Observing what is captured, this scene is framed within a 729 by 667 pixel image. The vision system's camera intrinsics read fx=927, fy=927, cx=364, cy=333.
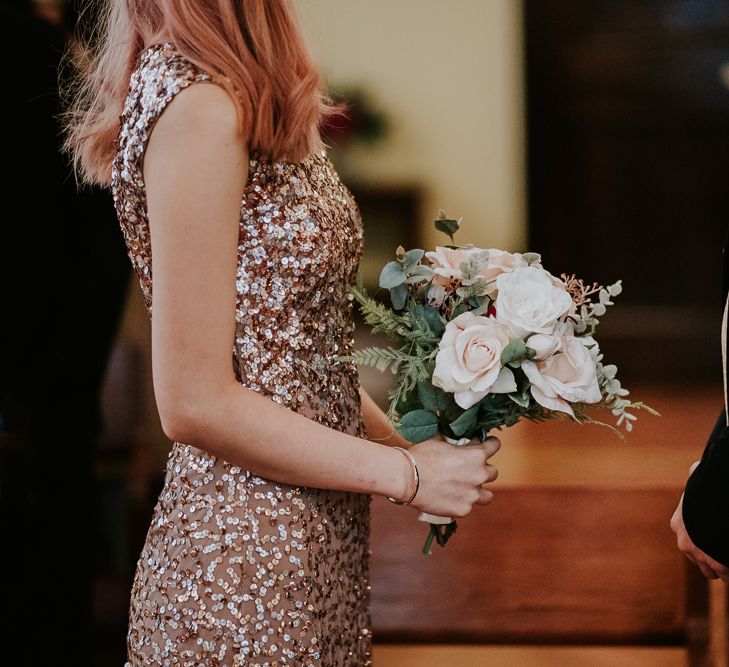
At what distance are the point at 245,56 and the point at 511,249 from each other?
5210 mm

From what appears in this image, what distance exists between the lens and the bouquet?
1.21 metres

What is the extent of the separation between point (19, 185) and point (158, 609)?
1558 mm

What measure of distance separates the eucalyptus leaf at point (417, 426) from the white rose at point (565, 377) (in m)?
0.15

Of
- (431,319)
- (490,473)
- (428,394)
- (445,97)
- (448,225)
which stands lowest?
(490,473)

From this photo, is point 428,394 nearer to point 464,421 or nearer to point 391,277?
point 464,421

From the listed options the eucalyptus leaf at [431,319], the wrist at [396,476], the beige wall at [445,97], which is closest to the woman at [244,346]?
the wrist at [396,476]

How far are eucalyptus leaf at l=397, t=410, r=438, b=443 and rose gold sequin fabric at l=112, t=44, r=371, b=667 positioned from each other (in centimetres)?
10

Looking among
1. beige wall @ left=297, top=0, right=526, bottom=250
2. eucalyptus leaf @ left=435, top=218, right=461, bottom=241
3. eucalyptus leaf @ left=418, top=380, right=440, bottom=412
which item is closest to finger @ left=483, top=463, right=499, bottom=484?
eucalyptus leaf @ left=418, top=380, right=440, bottom=412

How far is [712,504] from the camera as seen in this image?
1307 millimetres

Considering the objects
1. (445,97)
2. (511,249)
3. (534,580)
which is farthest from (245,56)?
(445,97)

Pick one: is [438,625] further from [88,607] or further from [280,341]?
[280,341]

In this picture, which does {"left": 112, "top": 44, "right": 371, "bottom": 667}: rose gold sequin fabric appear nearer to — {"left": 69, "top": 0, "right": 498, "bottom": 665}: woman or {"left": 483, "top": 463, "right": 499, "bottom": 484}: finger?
{"left": 69, "top": 0, "right": 498, "bottom": 665}: woman

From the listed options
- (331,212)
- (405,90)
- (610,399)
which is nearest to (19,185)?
(331,212)

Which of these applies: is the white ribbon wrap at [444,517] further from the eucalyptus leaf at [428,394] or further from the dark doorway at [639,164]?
the dark doorway at [639,164]
